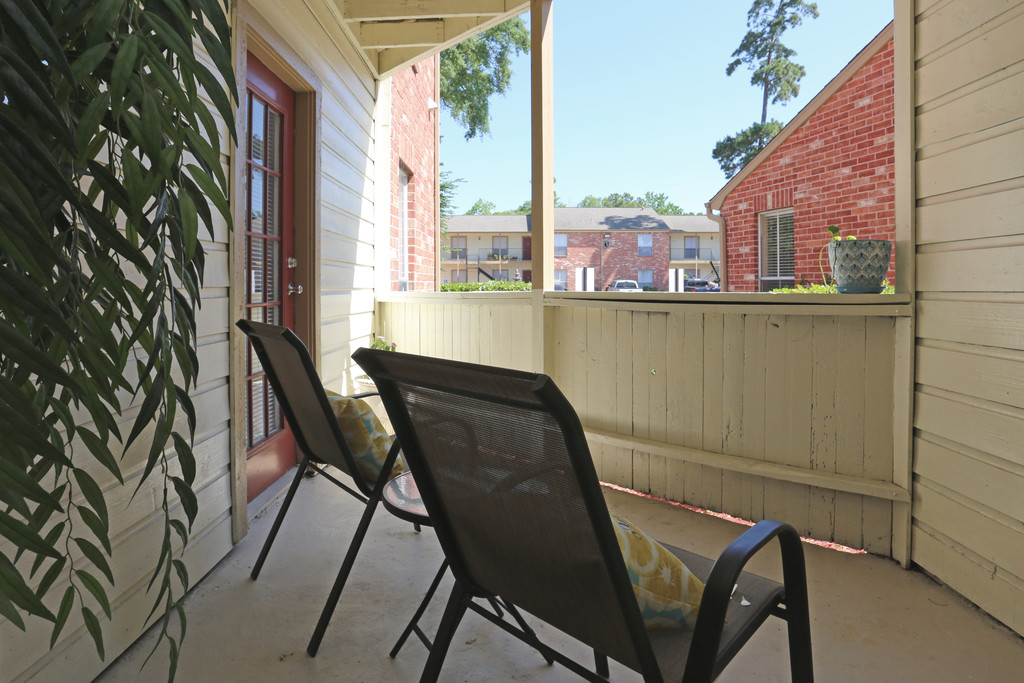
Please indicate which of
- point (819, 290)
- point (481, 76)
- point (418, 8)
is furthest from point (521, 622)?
point (481, 76)

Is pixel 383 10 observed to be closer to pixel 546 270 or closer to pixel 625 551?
pixel 546 270

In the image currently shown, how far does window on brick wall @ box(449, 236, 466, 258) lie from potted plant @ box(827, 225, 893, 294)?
1171 inches

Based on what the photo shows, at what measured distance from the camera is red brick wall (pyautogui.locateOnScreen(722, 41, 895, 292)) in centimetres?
812

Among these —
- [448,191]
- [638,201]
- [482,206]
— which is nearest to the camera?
[448,191]

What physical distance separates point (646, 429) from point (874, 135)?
702 centimetres

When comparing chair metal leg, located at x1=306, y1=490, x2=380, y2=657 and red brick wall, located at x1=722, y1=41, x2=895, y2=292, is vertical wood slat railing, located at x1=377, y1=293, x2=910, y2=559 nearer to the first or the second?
chair metal leg, located at x1=306, y1=490, x2=380, y2=657

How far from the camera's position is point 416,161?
6.07m

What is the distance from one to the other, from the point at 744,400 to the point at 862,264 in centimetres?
72

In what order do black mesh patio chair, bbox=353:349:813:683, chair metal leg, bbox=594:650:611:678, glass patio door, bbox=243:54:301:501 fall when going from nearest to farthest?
black mesh patio chair, bbox=353:349:813:683 < chair metal leg, bbox=594:650:611:678 < glass patio door, bbox=243:54:301:501

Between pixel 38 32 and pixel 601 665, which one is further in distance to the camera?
pixel 601 665

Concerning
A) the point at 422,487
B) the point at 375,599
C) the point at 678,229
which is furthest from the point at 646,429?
the point at 678,229

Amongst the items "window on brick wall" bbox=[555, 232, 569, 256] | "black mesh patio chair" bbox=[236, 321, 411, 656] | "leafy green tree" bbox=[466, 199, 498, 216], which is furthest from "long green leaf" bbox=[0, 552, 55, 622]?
"leafy green tree" bbox=[466, 199, 498, 216]

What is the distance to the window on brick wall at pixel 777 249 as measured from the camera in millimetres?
9664

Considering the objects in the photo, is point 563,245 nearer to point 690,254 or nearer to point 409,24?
point 690,254
